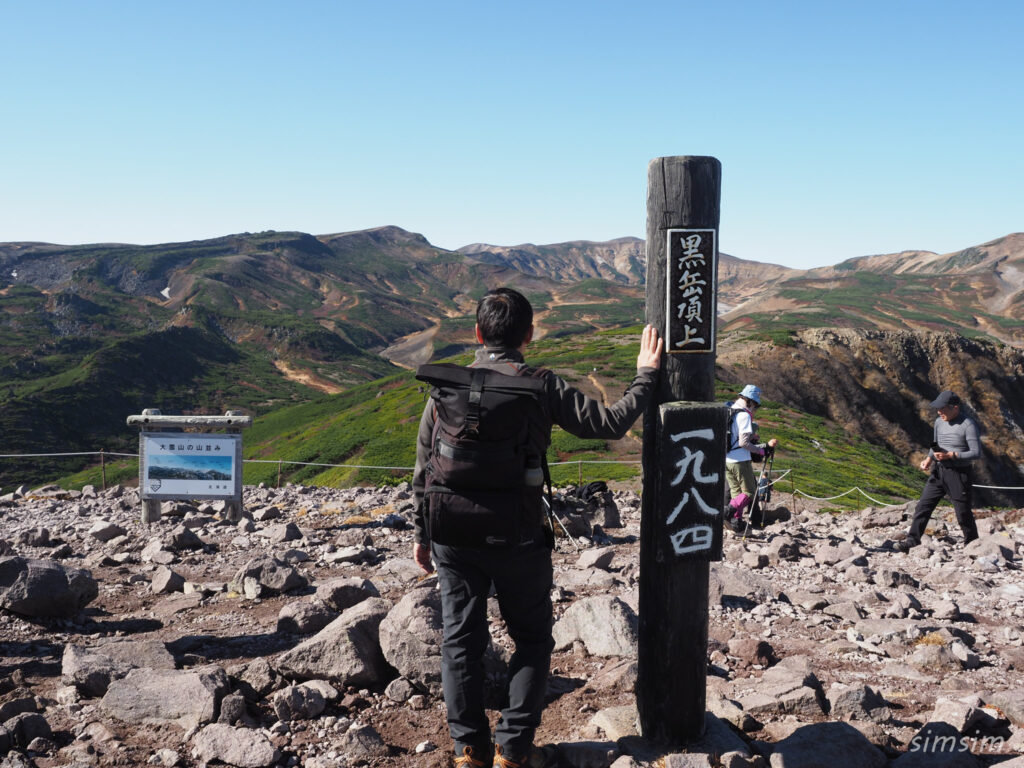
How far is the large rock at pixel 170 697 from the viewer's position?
4156 mm

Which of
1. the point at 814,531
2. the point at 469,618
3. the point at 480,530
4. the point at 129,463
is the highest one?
the point at 480,530

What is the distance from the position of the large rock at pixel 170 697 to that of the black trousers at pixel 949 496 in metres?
8.24

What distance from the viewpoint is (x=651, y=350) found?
3582mm

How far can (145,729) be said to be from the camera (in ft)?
13.6

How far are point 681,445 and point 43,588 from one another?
5150 millimetres

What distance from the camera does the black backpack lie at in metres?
3.23

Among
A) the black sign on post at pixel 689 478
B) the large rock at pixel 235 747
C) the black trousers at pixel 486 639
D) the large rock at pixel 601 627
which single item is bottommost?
the large rock at pixel 235 747

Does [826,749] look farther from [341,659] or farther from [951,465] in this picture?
[951,465]

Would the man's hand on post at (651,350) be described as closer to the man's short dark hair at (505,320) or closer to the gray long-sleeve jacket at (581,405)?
the gray long-sleeve jacket at (581,405)

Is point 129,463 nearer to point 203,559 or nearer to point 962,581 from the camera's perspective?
point 203,559

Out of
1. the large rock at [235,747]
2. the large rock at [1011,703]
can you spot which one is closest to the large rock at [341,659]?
the large rock at [235,747]

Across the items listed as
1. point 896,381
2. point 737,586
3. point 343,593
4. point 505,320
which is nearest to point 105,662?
point 343,593

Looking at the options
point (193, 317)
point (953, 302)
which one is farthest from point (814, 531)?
point (953, 302)

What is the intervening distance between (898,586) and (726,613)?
7.52 feet
